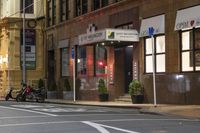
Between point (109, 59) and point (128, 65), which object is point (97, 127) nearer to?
point (128, 65)

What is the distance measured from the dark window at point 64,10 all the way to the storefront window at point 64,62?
268 centimetres

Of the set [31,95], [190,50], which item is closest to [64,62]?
[31,95]

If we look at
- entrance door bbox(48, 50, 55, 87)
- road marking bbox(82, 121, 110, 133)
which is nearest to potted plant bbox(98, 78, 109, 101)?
entrance door bbox(48, 50, 55, 87)

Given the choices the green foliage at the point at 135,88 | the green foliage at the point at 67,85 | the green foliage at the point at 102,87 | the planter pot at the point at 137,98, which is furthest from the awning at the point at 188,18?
the green foliage at the point at 67,85

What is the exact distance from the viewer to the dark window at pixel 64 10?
4234cm

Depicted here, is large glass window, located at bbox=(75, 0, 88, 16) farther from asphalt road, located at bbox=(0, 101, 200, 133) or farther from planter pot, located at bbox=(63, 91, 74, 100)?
asphalt road, located at bbox=(0, 101, 200, 133)

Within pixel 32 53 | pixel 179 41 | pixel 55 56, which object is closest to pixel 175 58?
pixel 179 41

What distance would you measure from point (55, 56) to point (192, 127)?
2909cm

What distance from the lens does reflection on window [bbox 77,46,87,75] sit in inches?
1519

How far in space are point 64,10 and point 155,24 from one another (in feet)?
51.0

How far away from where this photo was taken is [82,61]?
3903 cm

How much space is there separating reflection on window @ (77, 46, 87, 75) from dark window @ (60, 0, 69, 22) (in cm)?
418

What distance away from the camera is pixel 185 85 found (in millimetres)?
26188

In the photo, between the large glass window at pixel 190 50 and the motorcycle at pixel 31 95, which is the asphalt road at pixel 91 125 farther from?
the motorcycle at pixel 31 95
